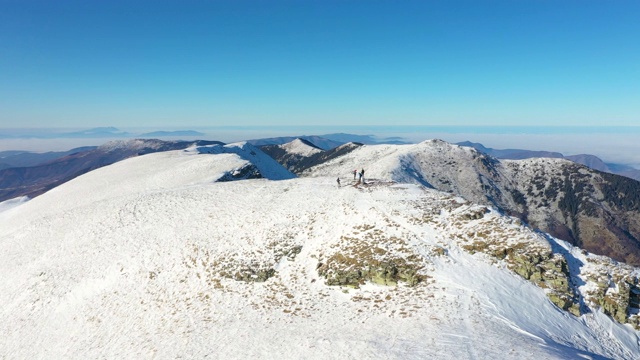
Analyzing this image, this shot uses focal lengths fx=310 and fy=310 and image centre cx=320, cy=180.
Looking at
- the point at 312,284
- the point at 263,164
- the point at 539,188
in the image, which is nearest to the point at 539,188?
the point at 539,188

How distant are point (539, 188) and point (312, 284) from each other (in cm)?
17299

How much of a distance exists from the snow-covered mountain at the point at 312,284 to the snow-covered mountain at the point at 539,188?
96772 millimetres

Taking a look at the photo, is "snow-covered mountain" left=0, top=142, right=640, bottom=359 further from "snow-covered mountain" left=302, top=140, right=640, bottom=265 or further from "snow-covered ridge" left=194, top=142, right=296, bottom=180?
"snow-covered mountain" left=302, top=140, right=640, bottom=265

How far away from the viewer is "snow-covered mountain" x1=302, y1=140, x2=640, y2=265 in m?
132

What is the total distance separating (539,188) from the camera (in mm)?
156000

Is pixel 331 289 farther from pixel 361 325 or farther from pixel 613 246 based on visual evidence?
pixel 613 246

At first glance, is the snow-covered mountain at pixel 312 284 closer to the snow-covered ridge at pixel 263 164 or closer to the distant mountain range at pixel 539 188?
the snow-covered ridge at pixel 263 164

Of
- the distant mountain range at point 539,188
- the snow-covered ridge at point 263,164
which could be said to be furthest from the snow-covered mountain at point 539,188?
the snow-covered ridge at point 263,164

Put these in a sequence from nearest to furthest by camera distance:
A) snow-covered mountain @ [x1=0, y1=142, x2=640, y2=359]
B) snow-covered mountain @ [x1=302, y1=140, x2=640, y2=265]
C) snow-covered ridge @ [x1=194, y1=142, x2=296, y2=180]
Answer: snow-covered mountain @ [x1=0, y1=142, x2=640, y2=359]
snow-covered ridge @ [x1=194, y1=142, x2=296, y2=180]
snow-covered mountain @ [x1=302, y1=140, x2=640, y2=265]

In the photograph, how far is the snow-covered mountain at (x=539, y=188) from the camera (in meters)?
132

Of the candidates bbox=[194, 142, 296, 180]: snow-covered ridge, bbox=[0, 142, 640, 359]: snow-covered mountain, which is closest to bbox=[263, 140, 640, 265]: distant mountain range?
bbox=[194, 142, 296, 180]: snow-covered ridge

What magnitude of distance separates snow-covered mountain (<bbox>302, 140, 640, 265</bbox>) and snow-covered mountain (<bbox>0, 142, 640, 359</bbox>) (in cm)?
9677

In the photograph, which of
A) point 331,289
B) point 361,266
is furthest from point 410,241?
point 331,289

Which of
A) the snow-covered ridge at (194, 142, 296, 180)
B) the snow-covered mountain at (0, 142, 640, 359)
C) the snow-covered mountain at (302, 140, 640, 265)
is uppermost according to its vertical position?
the snow-covered ridge at (194, 142, 296, 180)
